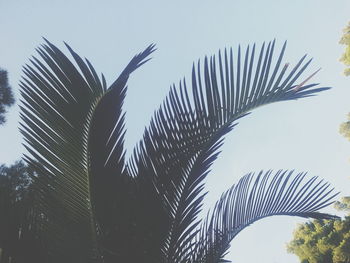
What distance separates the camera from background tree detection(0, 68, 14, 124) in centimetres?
877

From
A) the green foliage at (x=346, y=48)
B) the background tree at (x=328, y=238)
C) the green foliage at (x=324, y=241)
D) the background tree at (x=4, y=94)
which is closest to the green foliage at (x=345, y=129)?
the background tree at (x=328, y=238)

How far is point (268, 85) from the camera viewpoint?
2.04 meters

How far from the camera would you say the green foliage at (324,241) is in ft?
50.1

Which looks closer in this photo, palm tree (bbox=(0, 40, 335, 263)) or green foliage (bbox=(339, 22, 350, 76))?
palm tree (bbox=(0, 40, 335, 263))

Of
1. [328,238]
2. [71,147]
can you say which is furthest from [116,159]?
[328,238]

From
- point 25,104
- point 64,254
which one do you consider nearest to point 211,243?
point 64,254

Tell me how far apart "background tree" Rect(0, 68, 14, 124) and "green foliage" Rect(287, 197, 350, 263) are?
1519 cm

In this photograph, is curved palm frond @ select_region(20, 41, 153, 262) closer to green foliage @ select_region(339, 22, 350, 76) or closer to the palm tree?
the palm tree

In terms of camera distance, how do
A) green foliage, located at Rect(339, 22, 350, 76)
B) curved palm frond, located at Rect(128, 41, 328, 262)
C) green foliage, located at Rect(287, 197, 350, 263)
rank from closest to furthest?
1. curved palm frond, located at Rect(128, 41, 328, 262)
2. green foliage, located at Rect(339, 22, 350, 76)
3. green foliage, located at Rect(287, 197, 350, 263)

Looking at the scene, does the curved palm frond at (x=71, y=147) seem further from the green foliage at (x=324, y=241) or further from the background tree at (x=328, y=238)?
the green foliage at (x=324, y=241)

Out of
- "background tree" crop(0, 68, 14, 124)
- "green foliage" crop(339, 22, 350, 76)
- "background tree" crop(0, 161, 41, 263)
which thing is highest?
"green foliage" crop(339, 22, 350, 76)

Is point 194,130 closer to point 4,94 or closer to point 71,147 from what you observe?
point 71,147

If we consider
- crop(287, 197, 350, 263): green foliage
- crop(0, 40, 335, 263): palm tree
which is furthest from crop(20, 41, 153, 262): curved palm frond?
crop(287, 197, 350, 263): green foliage

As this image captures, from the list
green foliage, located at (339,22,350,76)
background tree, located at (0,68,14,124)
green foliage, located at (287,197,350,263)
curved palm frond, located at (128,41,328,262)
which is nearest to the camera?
curved palm frond, located at (128,41,328,262)
